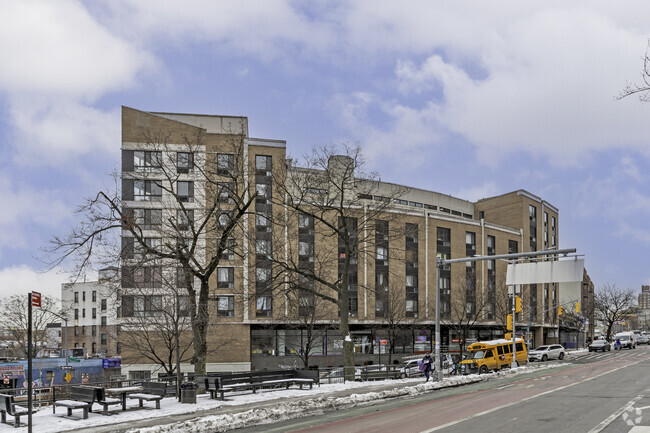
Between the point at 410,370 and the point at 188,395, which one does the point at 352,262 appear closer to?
the point at 410,370

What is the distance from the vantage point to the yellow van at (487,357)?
41.8m

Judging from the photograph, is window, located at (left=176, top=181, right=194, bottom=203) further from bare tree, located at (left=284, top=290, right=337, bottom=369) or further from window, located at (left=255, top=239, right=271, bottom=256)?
window, located at (left=255, top=239, right=271, bottom=256)

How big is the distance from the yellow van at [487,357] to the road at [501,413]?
14556 millimetres

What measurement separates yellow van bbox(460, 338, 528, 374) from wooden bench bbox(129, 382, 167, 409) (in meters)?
24.3

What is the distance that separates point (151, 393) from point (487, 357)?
27.7 meters

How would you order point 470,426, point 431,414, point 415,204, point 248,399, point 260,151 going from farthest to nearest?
1. point 415,204
2. point 260,151
3. point 248,399
4. point 431,414
5. point 470,426

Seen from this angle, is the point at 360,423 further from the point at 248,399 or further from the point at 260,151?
the point at 260,151

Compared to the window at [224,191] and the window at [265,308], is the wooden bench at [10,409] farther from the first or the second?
the window at [265,308]

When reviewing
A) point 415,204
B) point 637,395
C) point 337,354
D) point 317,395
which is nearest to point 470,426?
point 317,395

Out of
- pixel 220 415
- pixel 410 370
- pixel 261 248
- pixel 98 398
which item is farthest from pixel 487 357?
pixel 98 398

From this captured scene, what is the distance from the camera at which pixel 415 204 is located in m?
90.8

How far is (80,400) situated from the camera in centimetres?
1930

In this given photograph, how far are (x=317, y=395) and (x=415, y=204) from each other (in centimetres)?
6886

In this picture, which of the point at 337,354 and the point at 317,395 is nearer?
the point at 317,395
